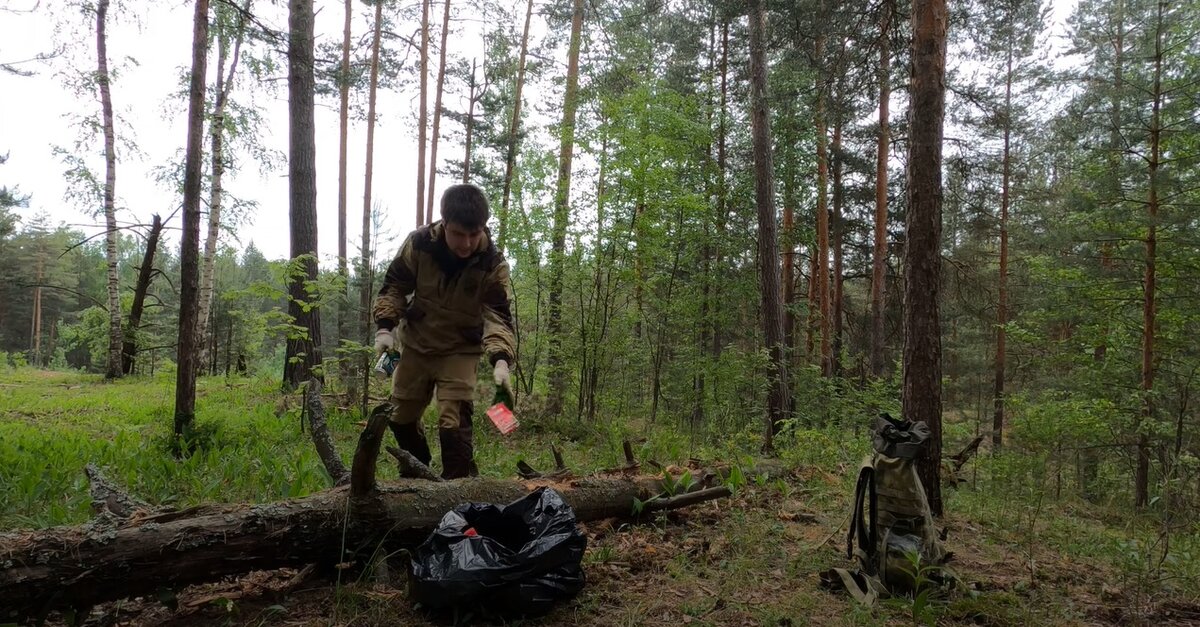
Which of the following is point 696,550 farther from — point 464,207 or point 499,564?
point 464,207

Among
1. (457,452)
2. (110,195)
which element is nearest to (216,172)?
(110,195)

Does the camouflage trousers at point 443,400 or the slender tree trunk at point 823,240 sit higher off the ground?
the slender tree trunk at point 823,240

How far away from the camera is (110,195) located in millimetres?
12484

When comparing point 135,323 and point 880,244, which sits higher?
point 880,244

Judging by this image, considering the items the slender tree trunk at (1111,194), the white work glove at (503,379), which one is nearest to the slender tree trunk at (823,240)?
the slender tree trunk at (1111,194)

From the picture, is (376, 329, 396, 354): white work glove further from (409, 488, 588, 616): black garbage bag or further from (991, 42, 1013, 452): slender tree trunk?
(991, 42, 1013, 452): slender tree trunk

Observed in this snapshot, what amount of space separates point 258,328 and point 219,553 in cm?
454

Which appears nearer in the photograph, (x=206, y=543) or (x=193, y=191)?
(x=206, y=543)

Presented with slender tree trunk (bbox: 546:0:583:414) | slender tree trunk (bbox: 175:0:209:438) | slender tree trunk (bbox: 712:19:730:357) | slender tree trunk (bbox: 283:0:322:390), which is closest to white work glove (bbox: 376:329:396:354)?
slender tree trunk (bbox: 175:0:209:438)

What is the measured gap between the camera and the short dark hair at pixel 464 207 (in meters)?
3.31

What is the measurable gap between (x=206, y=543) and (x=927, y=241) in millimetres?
4631

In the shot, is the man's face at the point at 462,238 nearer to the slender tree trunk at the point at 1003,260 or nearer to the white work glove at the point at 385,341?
the white work glove at the point at 385,341

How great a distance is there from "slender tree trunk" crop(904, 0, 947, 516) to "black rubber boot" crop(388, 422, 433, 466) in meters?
3.53

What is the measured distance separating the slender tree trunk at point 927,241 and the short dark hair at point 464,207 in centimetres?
316
